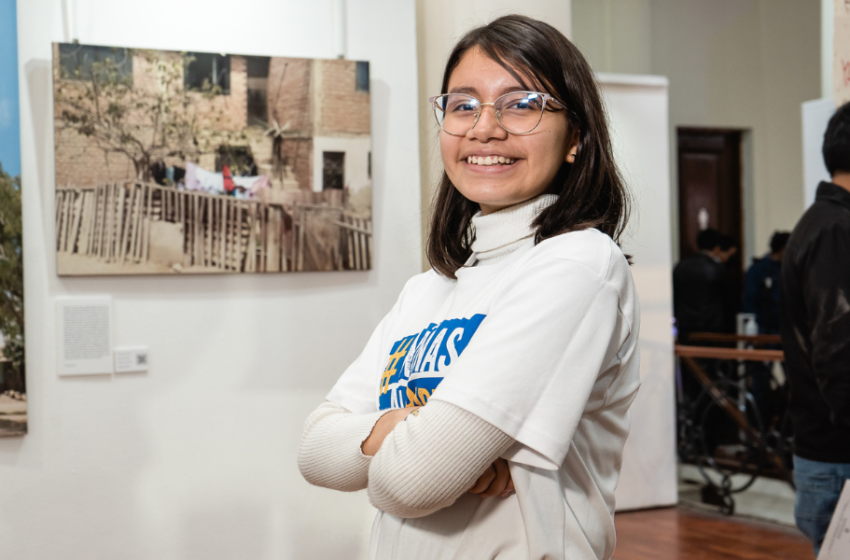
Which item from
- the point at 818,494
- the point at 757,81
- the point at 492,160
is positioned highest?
the point at 757,81

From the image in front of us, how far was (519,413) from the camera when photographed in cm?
101

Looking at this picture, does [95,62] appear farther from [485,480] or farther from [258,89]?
[485,480]

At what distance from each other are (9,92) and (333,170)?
3.69 ft

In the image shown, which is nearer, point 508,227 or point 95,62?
point 508,227

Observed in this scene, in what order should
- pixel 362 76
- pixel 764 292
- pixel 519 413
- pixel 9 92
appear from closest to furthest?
pixel 519 413 < pixel 9 92 < pixel 362 76 < pixel 764 292

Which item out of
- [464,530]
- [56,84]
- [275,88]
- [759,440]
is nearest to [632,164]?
[759,440]

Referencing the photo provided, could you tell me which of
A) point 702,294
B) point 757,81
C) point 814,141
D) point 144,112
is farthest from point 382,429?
point 757,81

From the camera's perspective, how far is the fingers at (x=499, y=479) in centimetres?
106

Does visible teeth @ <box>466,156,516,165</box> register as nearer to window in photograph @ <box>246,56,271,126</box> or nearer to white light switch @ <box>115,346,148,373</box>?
window in photograph @ <box>246,56,271,126</box>

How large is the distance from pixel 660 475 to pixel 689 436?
Result: 2.11 ft

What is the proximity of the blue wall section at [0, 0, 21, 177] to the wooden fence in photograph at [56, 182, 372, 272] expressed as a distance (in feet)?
0.63

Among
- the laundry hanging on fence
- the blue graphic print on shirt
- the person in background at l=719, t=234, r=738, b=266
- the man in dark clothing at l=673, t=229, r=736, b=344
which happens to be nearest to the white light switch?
the laundry hanging on fence

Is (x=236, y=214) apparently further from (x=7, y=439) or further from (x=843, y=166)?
(x=843, y=166)

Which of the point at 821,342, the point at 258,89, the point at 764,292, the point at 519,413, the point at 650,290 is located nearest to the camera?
the point at 519,413
